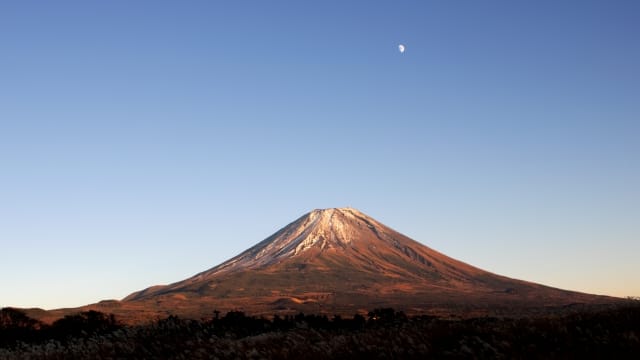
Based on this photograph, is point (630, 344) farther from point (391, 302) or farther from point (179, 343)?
point (391, 302)

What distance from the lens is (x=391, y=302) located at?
194750 millimetres

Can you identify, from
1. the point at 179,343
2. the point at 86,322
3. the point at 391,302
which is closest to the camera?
the point at 179,343

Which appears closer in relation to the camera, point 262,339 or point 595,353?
point 595,353

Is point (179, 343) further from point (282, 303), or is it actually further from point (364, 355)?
point (282, 303)

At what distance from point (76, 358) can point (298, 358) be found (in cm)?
598

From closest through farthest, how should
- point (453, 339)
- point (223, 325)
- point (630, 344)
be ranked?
point (630, 344) < point (453, 339) < point (223, 325)

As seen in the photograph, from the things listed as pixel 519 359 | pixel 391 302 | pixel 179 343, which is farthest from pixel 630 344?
pixel 391 302

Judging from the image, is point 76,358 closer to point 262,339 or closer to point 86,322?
point 262,339

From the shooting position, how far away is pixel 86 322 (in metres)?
25.9

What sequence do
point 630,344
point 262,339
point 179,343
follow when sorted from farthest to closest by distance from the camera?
1. point 179,343
2. point 262,339
3. point 630,344

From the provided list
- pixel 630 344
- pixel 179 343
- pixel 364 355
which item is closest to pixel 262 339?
pixel 179 343

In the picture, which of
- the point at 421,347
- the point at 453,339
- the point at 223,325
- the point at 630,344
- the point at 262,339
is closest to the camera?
the point at 630,344

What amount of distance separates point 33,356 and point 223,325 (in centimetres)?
560

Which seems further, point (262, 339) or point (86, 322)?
point (86, 322)
